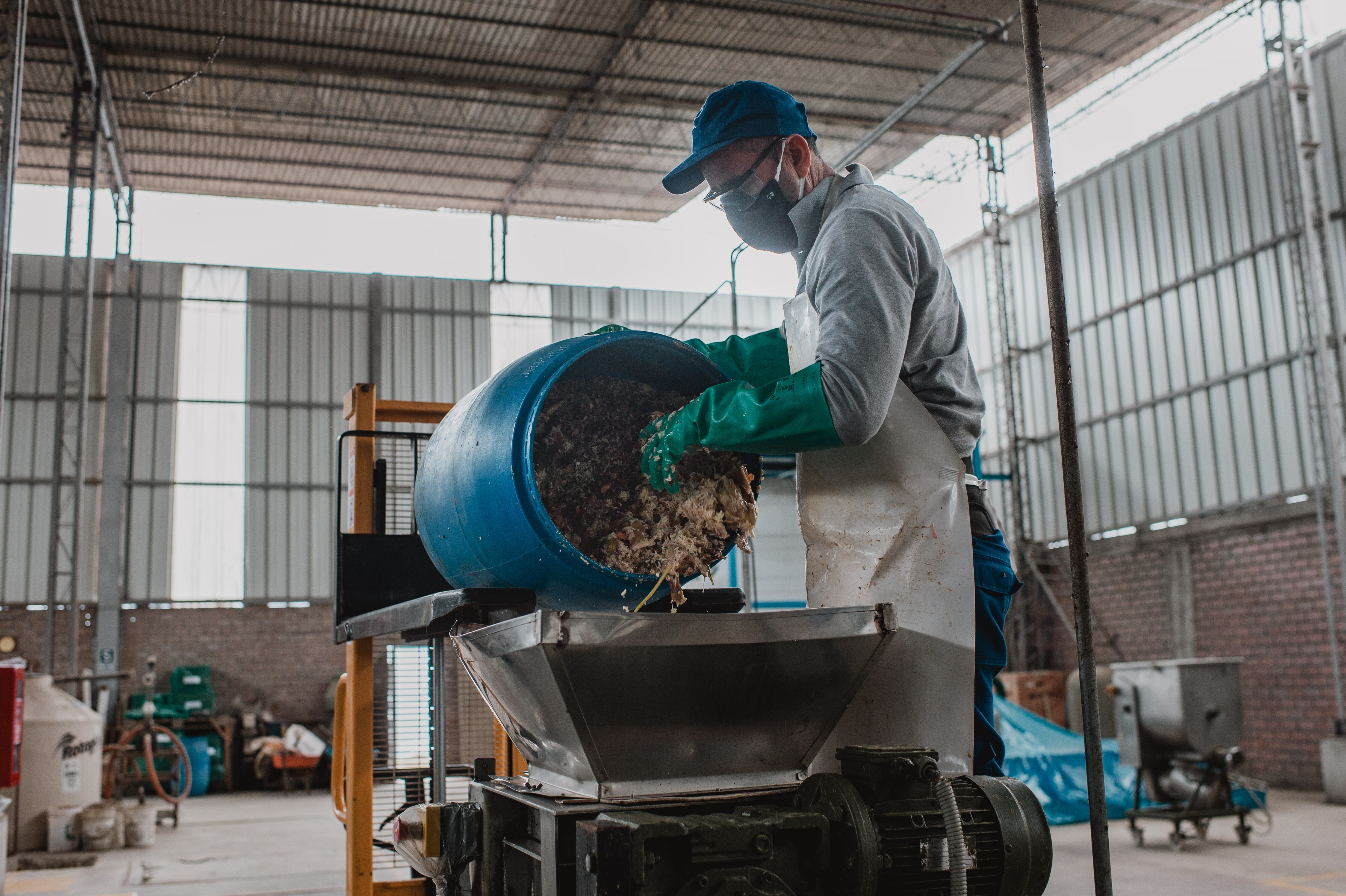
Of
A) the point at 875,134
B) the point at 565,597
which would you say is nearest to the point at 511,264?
the point at 875,134

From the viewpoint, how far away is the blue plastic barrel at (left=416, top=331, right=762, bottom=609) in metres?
2.24

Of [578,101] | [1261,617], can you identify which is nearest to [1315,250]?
[1261,617]

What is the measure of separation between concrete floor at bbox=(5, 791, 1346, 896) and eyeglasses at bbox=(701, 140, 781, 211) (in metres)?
5.95

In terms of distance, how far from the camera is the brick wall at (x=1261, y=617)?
13.2m

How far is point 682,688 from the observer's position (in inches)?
79.8

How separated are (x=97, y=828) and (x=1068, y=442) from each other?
1035cm

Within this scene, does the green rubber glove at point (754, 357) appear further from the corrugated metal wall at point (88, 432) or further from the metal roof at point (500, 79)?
A: the corrugated metal wall at point (88, 432)

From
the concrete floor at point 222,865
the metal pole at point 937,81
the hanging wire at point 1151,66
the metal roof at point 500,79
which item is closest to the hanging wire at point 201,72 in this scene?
the metal roof at point 500,79

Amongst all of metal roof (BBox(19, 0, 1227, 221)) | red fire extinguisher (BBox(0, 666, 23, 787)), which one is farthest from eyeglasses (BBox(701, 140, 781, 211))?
metal roof (BBox(19, 0, 1227, 221))

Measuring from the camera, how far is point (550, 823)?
198cm

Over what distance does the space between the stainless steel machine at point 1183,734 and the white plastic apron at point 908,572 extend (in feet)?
26.7

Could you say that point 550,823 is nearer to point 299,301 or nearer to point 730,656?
point 730,656

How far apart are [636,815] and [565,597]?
1.87 feet

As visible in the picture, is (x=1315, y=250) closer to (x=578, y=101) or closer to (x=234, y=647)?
(x=578, y=101)
